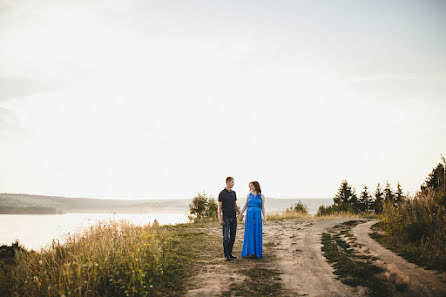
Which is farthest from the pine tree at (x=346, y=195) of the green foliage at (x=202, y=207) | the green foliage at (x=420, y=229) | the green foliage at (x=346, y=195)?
the green foliage at (x=420, y=229)

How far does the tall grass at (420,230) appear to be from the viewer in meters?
6.75

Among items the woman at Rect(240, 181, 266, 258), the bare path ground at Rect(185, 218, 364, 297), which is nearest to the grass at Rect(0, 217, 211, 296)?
the bare path ground at Rect(185, 218, 364, 297)

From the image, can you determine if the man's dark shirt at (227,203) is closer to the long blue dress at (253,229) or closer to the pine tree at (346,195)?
the long blue dress at (253,229)

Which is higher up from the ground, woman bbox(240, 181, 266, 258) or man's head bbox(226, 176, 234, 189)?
man's head bbox(226, 176, 234, 189)

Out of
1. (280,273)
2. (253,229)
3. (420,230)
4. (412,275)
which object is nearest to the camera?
(412,275)

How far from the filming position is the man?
8586 millimetres

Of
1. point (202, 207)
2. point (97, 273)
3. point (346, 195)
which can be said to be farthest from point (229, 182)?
point (346, 195)

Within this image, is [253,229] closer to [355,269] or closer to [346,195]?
[355,269]

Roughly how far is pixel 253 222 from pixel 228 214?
910 millimetres

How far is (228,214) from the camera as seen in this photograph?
874 cm

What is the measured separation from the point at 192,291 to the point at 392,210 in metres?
8.93

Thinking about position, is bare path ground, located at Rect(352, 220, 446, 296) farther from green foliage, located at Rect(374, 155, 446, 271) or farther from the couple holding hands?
the couple holding hands

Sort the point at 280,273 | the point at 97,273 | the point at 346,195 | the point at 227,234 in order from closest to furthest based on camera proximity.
Answer: the point at 97,273 < the point at 280,273 < the point at 227,234 < the point at 346,195

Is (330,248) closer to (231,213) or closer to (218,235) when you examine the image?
(231,213)
